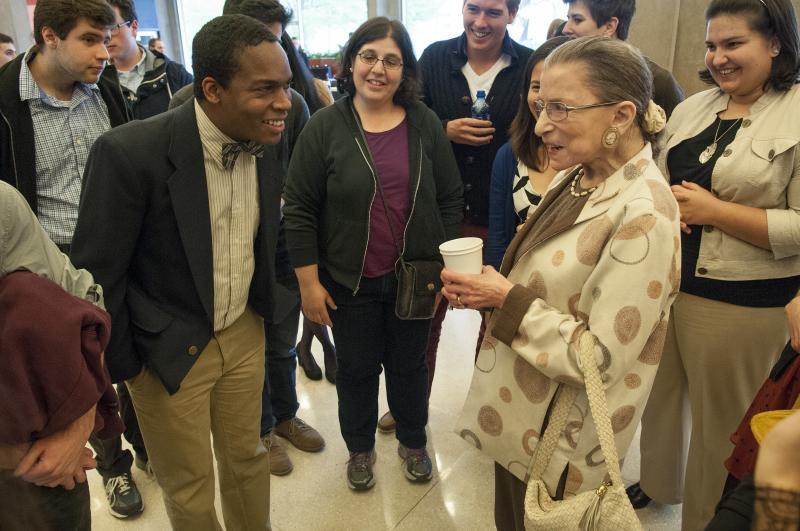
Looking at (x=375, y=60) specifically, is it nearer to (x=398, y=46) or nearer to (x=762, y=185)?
(x=398, y=46)

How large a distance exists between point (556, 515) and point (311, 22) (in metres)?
9.05

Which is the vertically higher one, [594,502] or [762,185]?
[762,185]

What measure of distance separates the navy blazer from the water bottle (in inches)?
45.5

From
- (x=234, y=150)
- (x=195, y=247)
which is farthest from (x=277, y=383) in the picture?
(x=234, y=150)

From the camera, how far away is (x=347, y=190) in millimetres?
1863

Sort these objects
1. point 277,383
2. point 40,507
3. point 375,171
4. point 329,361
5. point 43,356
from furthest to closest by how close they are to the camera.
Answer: point 329,361 < point 277,383 < point 375,171 < point 40,507 < point 43,356

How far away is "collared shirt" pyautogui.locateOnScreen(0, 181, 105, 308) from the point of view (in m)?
1.03

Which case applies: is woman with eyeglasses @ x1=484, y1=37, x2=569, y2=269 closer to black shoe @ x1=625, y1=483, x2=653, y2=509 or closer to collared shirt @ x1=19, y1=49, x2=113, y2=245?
black shoe @ x1=625, y1=483, x2=653, y2=509

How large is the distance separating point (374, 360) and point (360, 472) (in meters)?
0.49

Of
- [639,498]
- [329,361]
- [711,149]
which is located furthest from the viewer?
→ [329,361]

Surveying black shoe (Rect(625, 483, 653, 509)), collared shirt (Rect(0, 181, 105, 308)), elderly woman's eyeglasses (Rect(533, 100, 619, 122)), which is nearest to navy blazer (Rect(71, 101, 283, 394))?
collared shirt (Rect(0, 181, 105, 308))

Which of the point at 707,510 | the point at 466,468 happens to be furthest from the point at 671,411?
the point at 466,468

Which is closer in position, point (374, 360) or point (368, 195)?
point (368, 195)

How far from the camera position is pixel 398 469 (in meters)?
2.38
